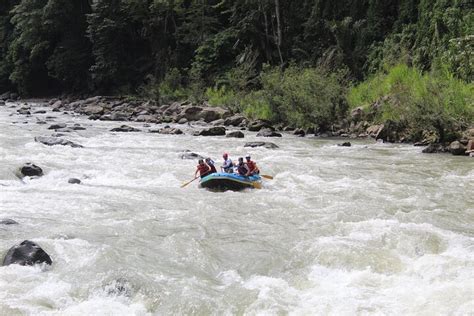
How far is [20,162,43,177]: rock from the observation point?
10555mm

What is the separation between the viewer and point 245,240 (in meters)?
6.87

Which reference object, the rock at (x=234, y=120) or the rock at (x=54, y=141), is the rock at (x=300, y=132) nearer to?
the rock at (x=234, y=120)

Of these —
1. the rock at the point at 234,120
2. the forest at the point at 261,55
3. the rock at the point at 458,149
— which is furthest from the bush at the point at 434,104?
the rock at the point at 234,120

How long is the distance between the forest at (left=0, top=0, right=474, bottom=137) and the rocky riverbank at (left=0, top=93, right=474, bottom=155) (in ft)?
1.47

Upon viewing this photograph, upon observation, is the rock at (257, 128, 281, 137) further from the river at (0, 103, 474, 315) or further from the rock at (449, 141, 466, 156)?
the rock at (449, 141, 466, 156)

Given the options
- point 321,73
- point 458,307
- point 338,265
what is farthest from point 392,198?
point 321,73

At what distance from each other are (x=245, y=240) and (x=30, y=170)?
5.69m

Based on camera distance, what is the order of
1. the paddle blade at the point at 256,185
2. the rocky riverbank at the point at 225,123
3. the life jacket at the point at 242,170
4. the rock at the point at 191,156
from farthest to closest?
the rocky riverbank at the point at 225,123, the rock at the point at 191,156, the life jacket at the point at 242,170, the paddle blade at the point at 256,185

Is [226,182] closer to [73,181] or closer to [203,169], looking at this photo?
[203,169]

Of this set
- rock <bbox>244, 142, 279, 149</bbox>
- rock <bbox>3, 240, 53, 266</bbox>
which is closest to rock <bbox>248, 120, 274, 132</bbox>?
rock <bbox>244, 142, 279, 149</bbox>

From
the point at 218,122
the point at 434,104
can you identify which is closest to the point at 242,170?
the point at 434,104

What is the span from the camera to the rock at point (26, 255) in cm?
567

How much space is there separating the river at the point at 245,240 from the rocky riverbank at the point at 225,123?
2.68m

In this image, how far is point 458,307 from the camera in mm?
4641
